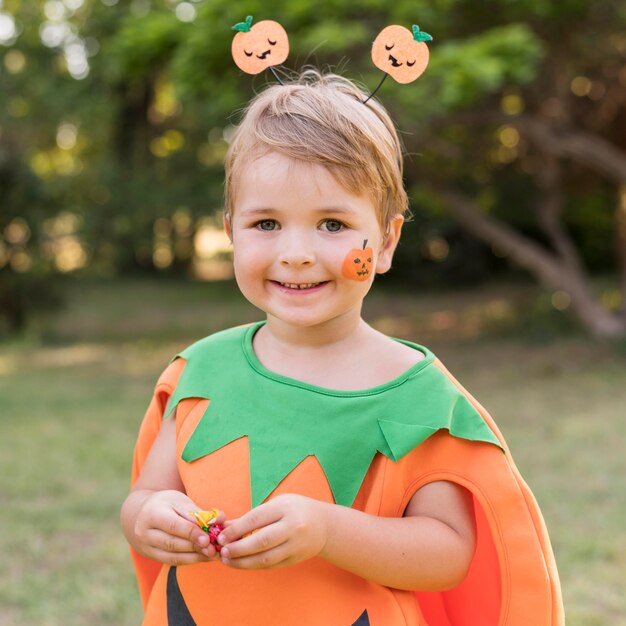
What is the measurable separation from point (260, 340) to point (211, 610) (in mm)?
495

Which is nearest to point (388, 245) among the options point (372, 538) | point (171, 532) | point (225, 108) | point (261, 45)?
point (261, 45)

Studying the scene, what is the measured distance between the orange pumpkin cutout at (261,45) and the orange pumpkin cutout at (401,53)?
18 centimetres

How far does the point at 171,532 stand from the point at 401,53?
0.95 meters

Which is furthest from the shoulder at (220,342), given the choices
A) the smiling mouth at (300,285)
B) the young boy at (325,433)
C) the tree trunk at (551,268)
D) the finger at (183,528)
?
the tree trunk at (551,268)

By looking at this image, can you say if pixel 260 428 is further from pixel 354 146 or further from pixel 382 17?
pixel 382 17

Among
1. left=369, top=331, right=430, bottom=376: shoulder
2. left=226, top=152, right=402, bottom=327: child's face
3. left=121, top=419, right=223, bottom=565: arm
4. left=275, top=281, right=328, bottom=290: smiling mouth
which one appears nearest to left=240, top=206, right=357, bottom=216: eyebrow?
left=226, top=152, right=402, bottom=327: child's face

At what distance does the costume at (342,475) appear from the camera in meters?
1.50

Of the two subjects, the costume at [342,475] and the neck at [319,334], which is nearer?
the costume at [342,475]

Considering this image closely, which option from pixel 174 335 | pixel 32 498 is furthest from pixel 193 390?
pixel 174 335

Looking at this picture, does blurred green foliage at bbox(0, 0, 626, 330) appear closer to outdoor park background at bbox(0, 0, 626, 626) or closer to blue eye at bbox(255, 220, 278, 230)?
outdoor park background at bbox(0, 0, 626, 626)

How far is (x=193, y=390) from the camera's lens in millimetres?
1653

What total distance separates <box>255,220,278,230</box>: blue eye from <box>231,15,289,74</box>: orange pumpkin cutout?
0.32 m

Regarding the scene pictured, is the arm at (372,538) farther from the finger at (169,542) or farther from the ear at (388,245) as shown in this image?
the ear at (388,245)

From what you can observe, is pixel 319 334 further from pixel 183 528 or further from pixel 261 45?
pixel 261 45
